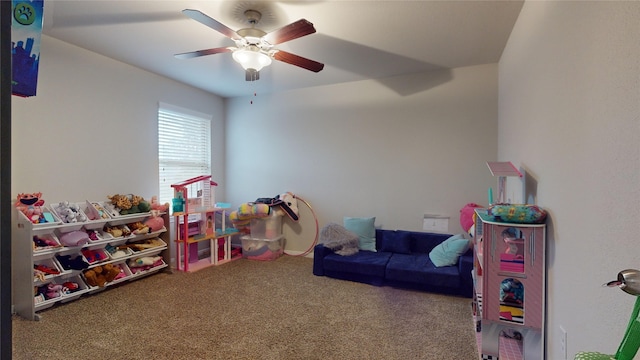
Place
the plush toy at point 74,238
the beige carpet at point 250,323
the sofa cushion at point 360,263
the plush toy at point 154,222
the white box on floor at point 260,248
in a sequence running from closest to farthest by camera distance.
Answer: the beige carpet at point 250,323 → the plush toy at point 74,238 → the sofa cushion at point 360,263 → the plush toy at point 154,222 → the white box on floor at point 260,248

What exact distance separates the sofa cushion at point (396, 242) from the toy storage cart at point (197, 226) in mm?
2208

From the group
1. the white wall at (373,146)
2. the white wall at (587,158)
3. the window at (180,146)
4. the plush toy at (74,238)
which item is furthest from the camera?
the window at (180,146)

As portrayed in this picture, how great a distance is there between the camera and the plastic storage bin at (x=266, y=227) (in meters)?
4.41

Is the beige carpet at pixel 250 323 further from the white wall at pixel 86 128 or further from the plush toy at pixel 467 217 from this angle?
the white wall at pixel 86 128

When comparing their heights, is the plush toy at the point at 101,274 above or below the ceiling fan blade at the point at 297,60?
below

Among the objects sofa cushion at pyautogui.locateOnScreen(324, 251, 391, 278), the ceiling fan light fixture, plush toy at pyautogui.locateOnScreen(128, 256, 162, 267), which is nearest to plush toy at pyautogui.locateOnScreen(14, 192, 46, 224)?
plush toy at pyautogui.locateOnScreen(128, 256, 162, 267)

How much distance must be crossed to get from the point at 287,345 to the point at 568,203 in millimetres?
1954

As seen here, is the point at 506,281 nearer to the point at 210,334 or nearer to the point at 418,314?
the point at 418,314

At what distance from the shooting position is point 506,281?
1.88 metres

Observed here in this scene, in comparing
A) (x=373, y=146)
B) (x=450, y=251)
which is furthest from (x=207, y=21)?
(x=450, y=251)

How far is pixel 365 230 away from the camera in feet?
13.1

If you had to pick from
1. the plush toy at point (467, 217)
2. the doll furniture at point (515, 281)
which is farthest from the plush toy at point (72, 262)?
the plush toy at point (467, 217)

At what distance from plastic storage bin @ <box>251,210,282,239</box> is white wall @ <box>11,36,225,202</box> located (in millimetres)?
1444

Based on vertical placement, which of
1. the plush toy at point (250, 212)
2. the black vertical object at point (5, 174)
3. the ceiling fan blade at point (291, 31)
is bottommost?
the plush toy at point (250, 212)
